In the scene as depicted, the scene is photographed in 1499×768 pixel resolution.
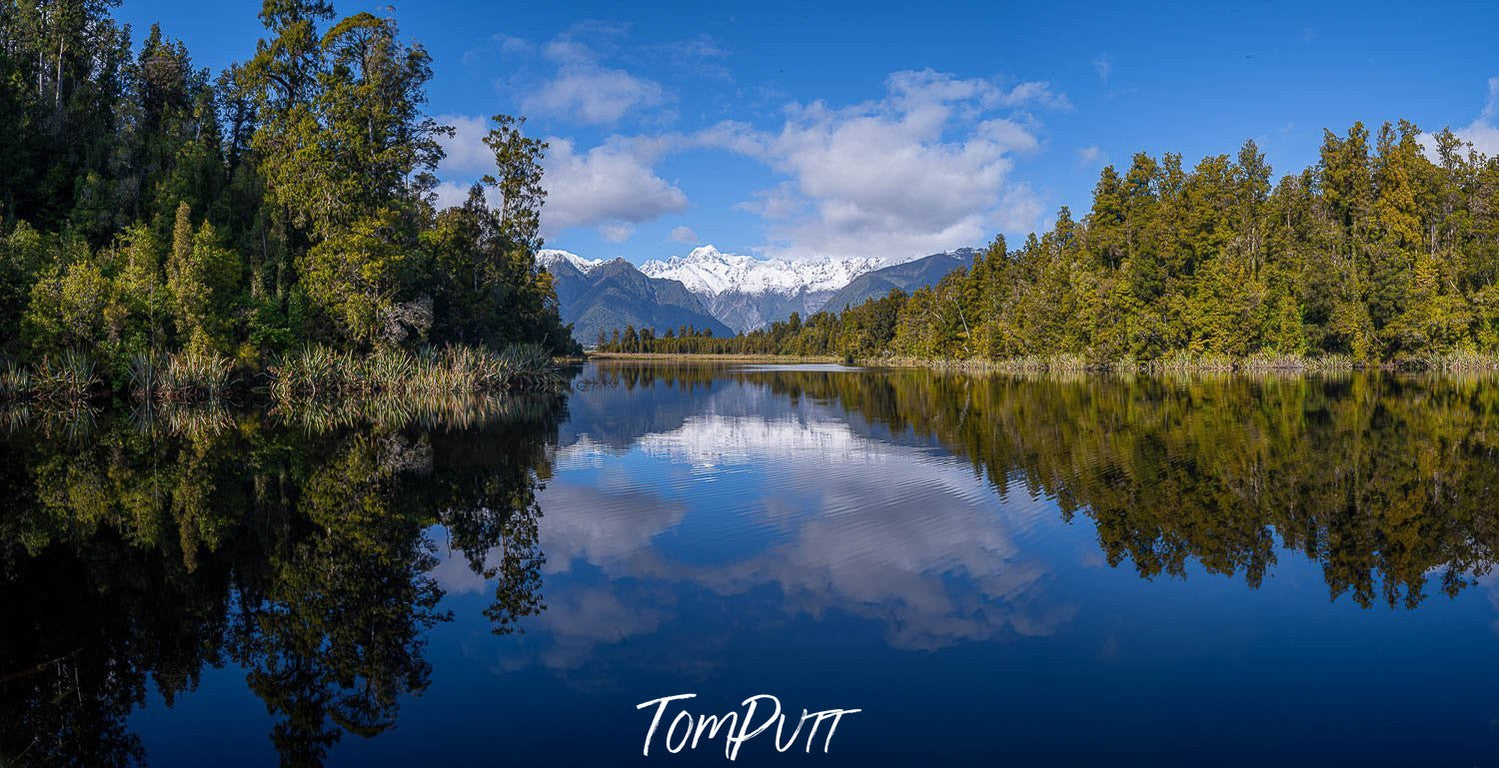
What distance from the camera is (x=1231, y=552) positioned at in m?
10.1

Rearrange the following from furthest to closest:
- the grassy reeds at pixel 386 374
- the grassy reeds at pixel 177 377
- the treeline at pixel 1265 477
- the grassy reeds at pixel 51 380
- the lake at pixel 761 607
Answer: the grassy reeds at pixel 386 374, the grassy reeds at pixel 177 377, the grassy reeds at pixel 51 380, the treeline at pixel 1265 477, the lake at pixel 761 607

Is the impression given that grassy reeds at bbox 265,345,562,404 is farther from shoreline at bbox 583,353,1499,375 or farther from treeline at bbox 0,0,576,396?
shoreline at bbox 583,353,1499,375

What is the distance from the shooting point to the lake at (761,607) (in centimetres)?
586

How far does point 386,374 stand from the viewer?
39.8 m

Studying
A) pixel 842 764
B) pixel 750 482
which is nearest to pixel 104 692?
pixel 842 764

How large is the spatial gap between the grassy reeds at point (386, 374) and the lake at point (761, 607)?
61.3ft

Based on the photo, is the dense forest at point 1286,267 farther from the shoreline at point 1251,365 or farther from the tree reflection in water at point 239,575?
the tree reflection in water at point 239,575

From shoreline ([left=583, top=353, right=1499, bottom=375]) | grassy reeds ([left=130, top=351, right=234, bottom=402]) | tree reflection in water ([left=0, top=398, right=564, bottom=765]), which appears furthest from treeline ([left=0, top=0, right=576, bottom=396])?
shoreline ([left=583, top=353, right=1499, bottom=375])

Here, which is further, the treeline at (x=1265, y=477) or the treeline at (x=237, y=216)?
the treeline at (x=237, y=216)

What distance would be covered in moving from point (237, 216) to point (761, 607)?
45958 millimetres

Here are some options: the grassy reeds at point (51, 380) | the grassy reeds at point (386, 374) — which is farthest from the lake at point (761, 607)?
the grassy reeds at point (386, 374)

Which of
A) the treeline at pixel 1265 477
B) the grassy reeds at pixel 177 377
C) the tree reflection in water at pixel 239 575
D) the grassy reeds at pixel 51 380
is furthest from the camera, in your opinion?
the grassy reeds at pixel 177 377

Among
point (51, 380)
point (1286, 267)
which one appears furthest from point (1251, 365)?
point (51, 380)

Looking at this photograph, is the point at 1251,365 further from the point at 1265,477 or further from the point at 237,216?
the point at 237,216
